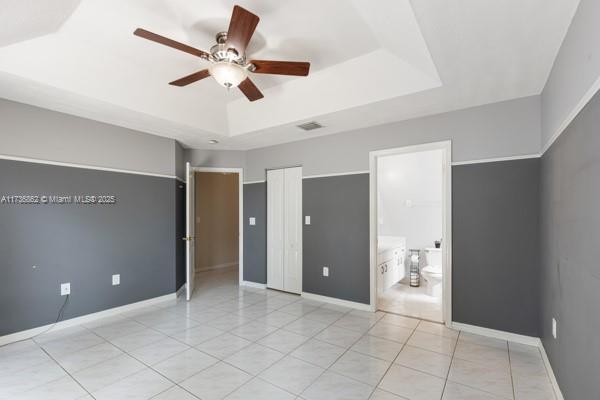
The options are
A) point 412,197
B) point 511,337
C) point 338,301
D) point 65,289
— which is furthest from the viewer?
point 412,197

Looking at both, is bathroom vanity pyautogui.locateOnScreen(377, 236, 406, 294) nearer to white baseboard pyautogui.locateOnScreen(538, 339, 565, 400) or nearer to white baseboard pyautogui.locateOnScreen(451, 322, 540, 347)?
white baseboard pyautogui.locateOnScreen(451, 322, 540, 347)

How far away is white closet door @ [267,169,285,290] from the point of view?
4.92 m

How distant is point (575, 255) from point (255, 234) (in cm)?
422

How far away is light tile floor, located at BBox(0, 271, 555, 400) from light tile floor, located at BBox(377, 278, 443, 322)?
0.82 feet

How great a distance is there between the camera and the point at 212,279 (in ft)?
18.8

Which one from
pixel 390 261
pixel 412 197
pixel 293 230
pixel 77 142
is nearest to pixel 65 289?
pixel 77 142

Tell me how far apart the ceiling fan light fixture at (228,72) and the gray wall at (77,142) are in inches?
89.3

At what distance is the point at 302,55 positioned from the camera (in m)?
2.89

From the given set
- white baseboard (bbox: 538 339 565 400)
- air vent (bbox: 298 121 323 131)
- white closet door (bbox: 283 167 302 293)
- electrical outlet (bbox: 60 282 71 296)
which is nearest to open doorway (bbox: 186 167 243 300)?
white closet door (bbox: 283 167 302 293)

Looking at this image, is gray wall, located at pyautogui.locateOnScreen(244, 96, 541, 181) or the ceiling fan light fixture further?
gray wall, located at pyautogui.locateOnScreen(244, 96, 541, 181)

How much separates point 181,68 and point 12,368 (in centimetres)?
315

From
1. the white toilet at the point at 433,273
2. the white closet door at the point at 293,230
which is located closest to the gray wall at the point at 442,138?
the white closet door at the point at 293,230

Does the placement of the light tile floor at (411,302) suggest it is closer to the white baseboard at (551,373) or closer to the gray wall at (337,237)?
the gray wall at (337,237)

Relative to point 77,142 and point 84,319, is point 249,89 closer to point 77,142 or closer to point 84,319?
point 77,142
